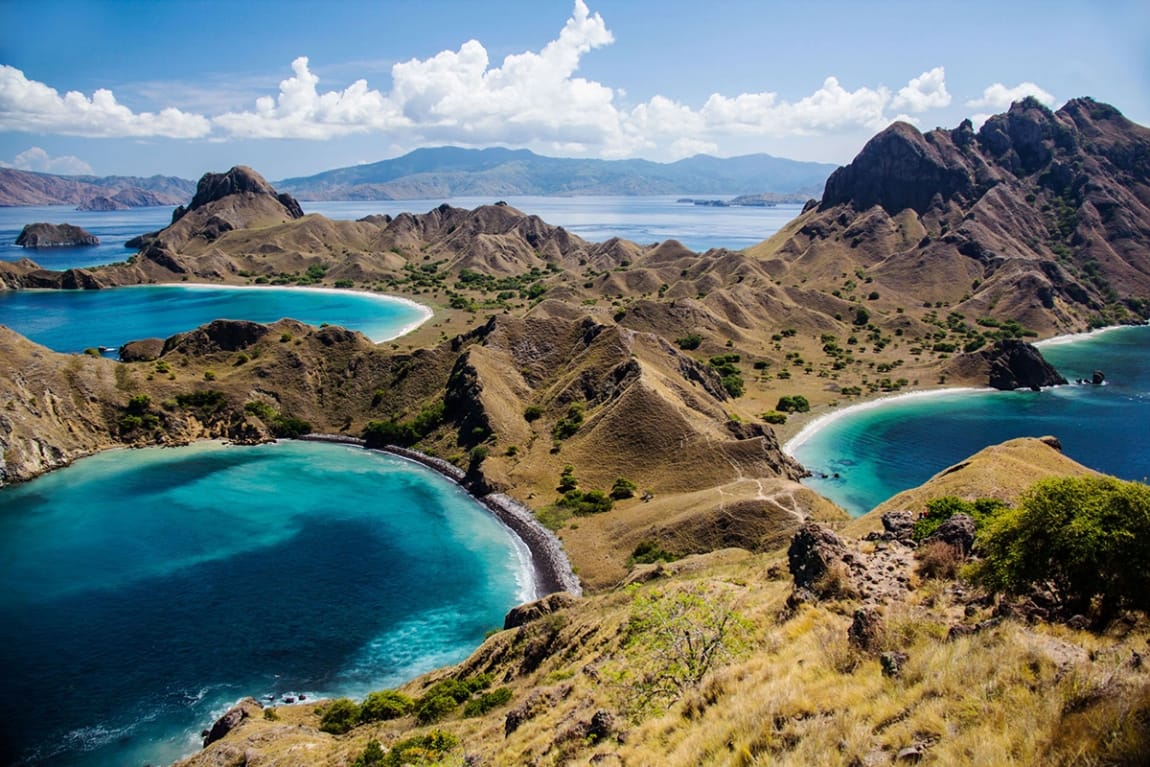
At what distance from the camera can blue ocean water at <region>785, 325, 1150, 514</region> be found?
298 ft

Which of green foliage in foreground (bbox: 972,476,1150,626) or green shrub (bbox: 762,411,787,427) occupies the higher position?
green foliage in foreground (bbox: 972,476,1150,626)

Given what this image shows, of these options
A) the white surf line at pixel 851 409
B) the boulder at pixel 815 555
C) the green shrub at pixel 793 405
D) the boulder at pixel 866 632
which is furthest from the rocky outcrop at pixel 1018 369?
the boulder at pixel 866 632

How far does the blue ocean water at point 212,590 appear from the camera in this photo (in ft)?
154

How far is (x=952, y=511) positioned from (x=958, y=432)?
79186 millimetres

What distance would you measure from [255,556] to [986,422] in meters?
111

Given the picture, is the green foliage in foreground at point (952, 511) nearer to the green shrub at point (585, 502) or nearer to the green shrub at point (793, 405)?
the green shrub at point (585, 502)

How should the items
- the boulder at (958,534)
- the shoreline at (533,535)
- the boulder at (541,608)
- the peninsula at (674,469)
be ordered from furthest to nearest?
the shoreline at (533,535)
the boulder at (541,608)
the boulder at (958,534)
the peninsula at (674,469)

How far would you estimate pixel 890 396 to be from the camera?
423 ft

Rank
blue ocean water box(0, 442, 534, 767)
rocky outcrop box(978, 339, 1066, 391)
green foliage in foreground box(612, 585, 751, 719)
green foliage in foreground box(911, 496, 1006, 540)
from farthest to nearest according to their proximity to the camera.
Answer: rocky outcrop box(978, 339, 1066, 391) < blue ocean water box(0, 442, 534, 767) < green foliage in foreground box(911, 496, 1006, 540) < green foliage in foreground box(612, 585, 751, 719)

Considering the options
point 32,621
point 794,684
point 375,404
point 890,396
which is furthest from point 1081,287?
point 32,621

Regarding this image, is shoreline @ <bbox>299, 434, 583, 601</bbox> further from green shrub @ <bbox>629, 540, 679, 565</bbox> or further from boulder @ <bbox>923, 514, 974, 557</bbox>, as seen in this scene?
boulder @ <bbox>923, 514, 974, 557</bbox>

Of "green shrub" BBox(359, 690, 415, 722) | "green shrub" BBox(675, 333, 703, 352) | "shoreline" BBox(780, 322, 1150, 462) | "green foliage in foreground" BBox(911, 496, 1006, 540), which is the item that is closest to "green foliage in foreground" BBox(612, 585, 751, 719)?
"green foliage in foreground" BBox(911, 496, 1006, 540)

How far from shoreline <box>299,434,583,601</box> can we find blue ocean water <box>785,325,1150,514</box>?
36200 millimetres

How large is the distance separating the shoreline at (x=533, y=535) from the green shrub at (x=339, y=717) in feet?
71.8
